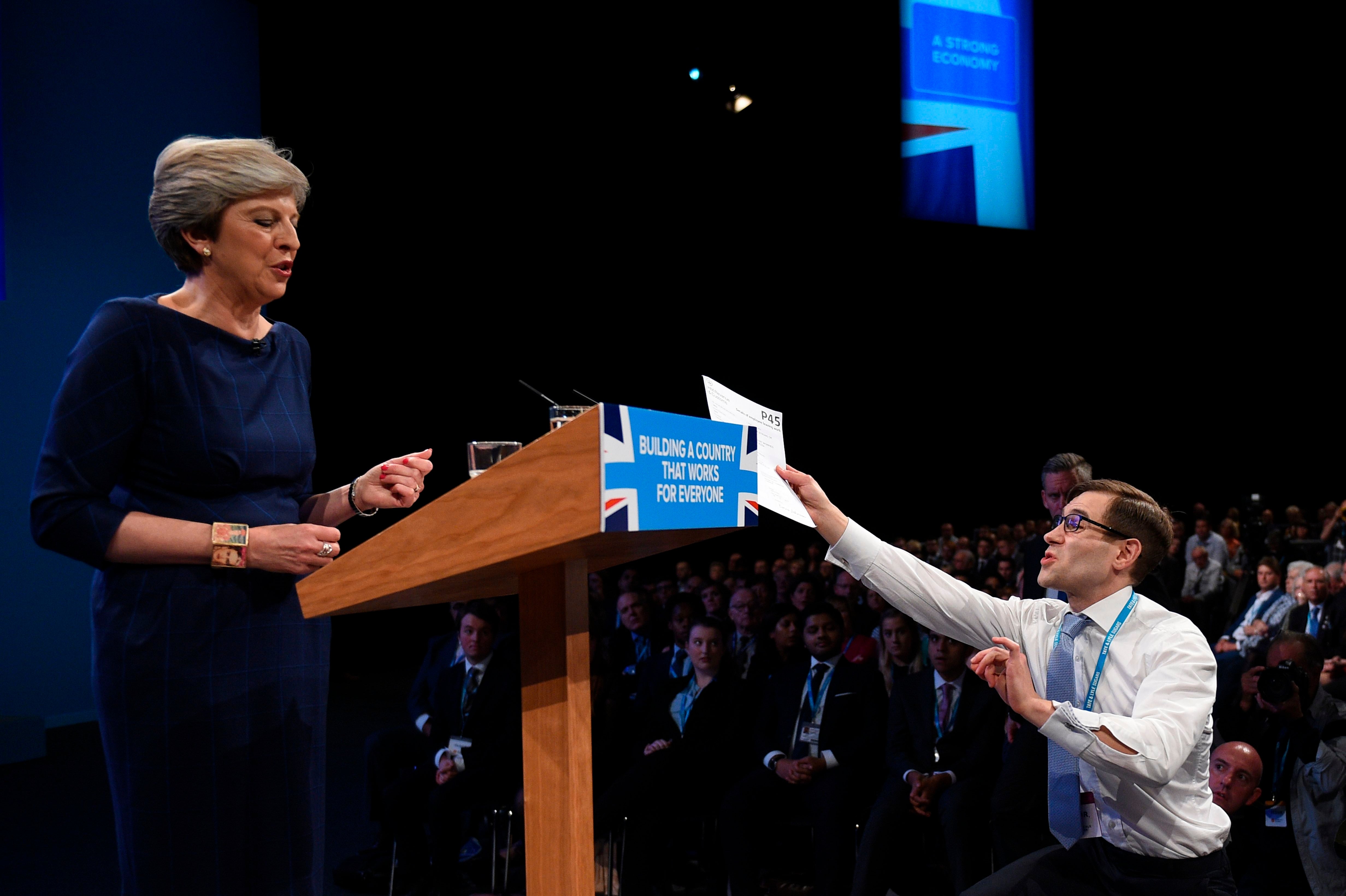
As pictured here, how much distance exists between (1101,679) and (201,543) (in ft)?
5.27

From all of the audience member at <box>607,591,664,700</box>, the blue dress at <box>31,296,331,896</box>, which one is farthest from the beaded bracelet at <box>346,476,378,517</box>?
the audience member at <box>607,591,664,700</box>

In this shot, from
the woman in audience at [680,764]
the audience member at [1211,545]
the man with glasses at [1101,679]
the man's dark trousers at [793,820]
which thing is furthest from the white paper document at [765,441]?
the audience member at [1211,545]

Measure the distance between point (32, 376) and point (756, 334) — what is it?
8.36 m

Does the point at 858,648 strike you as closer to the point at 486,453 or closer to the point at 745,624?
the point at 745,624

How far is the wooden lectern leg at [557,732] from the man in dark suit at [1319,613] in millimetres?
5974

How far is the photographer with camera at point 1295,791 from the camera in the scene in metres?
3.43

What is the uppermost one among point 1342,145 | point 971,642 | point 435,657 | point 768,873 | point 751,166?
point 1342,145

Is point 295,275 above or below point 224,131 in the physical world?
below

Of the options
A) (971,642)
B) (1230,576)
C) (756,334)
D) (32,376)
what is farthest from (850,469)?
(971,642)

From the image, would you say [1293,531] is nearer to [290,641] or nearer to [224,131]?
[224,131]

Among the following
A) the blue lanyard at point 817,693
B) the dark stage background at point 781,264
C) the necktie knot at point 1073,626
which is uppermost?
the dark stage background at point 781,264

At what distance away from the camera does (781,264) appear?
13.4 m

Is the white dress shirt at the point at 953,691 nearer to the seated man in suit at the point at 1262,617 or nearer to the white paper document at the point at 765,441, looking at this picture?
the seated man in suit at the point at 1262,617

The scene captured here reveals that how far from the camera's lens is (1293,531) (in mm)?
10922
